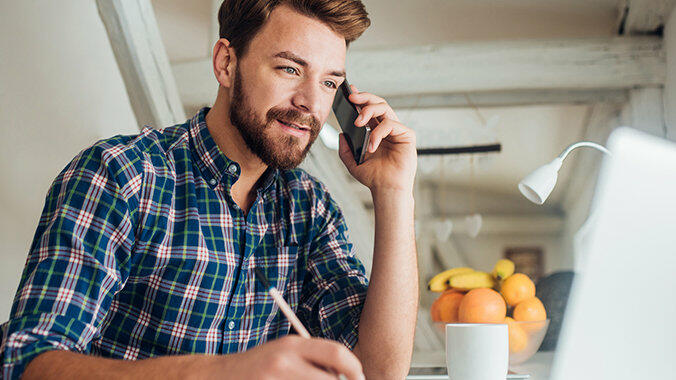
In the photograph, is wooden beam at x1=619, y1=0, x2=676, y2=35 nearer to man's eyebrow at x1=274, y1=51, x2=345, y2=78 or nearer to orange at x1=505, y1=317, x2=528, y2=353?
orange at x1=505, y1=317, x2=528, y2=353

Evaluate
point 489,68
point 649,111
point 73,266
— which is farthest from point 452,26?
point 73,266

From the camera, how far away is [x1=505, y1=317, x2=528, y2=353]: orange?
1.33 m

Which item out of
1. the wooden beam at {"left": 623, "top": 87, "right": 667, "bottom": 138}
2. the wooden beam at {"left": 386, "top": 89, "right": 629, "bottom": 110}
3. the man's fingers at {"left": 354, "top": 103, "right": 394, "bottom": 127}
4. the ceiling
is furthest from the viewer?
the wooden beam at {"left": 386, "top": 89, "right": 629, "bottom": 110}

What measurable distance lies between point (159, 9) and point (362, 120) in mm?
1896

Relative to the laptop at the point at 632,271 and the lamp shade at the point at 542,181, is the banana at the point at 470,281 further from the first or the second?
the laptop at the point at 632,271

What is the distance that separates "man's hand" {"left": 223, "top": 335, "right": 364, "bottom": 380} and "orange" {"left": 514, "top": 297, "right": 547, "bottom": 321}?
849 mm

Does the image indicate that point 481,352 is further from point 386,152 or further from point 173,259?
point 173,259

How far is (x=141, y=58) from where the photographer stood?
190cm

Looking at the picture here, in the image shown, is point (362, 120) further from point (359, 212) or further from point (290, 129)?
point (359, 212)

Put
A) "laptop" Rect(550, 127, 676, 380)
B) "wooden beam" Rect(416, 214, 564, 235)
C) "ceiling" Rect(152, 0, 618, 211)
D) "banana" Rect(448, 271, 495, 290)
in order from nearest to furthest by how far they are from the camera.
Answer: "laptop" Rect(550, 127, 676, 380) < "banana" Rect(448, 271, 495, 290) < "ceiling" Rect(152, 0, 618, 211) < "wooden beam" Rect(416, 214, 564, 235)

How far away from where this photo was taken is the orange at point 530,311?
1370 millimetres

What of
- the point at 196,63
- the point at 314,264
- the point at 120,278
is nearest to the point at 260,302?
the point at 314,264

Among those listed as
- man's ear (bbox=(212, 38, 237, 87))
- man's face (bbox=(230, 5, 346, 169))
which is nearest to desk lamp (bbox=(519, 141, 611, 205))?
man's face (bbox=(230, 5, 346, 169))

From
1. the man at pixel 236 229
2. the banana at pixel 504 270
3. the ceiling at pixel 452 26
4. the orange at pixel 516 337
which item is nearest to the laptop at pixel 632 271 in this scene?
the man at pixel 236 229
